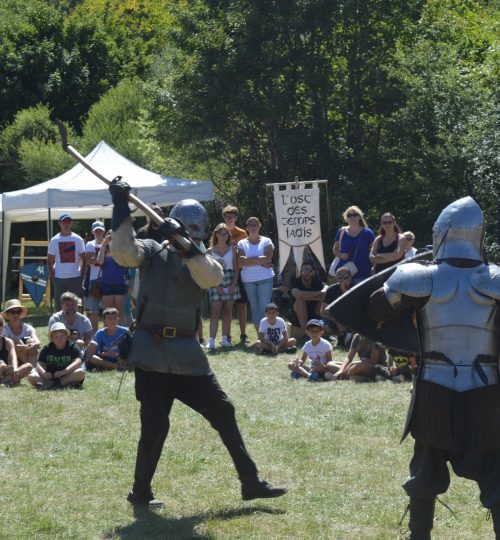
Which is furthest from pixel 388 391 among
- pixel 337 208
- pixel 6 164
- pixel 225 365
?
pixel 6 164

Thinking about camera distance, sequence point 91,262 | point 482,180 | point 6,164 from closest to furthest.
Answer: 1. point 91,262
2. point 482,180
3. point 6,164

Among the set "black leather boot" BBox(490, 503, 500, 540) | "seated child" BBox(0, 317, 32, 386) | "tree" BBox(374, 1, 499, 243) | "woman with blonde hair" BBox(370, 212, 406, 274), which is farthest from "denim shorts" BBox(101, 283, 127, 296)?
"black leather boot" BBox(490, 503, 500, 540)

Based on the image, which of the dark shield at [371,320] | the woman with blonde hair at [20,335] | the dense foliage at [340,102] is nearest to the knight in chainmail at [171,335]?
the dark shield at [371,320]

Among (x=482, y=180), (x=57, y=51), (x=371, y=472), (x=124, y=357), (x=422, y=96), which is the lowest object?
(x=371, y=472)

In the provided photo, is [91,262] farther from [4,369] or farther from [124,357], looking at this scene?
[124,357]

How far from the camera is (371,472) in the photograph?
665 centimetres

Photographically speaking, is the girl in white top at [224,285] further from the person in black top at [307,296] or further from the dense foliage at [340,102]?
the dense foliage at [340,102]

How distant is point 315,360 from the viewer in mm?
10586

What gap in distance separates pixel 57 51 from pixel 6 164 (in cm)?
531

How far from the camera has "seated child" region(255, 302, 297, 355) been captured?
12.2 metres

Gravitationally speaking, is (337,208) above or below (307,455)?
above

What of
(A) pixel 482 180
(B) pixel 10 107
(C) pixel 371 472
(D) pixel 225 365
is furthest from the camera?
(B) pixel 10 107

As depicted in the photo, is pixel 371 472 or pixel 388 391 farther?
pixel 388 391

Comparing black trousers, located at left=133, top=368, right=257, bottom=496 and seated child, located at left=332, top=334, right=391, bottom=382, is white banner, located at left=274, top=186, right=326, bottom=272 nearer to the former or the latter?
seated child, located at left=332, top=334, right=391, bottom=382
